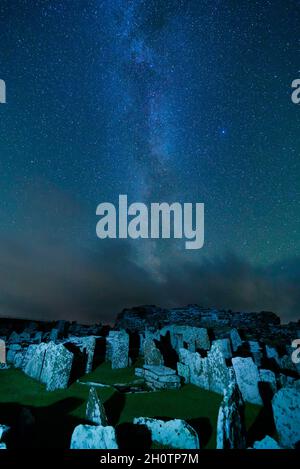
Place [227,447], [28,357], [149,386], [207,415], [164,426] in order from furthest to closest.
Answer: [28,357]
[149,386]
[207,415]
[164,426]
[227,447]

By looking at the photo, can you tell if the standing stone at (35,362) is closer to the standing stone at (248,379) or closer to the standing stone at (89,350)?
the standing stone at (89,350)

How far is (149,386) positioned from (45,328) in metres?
18.2

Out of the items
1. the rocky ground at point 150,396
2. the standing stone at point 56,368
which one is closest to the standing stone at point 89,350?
the rocky ground at point 150,396

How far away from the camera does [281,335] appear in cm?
1520

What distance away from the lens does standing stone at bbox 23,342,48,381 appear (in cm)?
810

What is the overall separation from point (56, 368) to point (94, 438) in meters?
4.47

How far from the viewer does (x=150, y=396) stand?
22.0 feet

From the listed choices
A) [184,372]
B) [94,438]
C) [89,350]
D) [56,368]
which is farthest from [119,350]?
[94,438]

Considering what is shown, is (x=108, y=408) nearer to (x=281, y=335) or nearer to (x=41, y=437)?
(x=41, y=437)

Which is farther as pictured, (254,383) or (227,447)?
(254,383)

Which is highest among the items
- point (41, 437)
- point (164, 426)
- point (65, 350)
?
point (65, 350)

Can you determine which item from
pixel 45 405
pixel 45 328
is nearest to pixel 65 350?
pixel 45 405

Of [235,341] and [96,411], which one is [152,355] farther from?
[96,411]

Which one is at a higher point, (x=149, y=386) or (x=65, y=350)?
(x=65, y=350)
